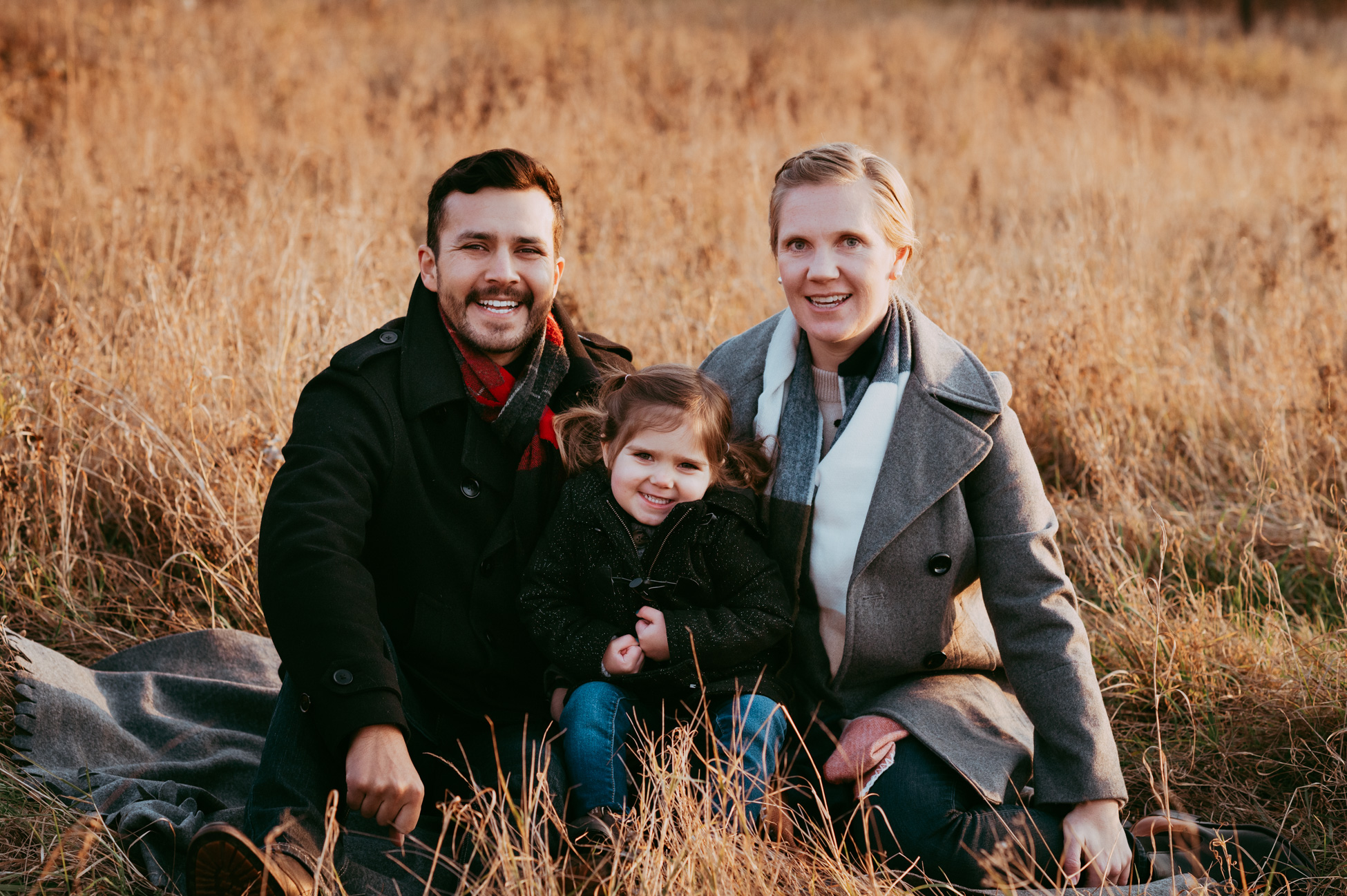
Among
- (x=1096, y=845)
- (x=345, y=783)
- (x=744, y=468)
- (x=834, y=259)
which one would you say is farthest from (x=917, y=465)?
(x=345, y=783)

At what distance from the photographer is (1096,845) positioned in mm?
2303

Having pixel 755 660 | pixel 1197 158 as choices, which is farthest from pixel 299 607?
pixel 1197 158

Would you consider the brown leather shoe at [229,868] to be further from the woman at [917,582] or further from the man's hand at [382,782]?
the woman at [917,582]

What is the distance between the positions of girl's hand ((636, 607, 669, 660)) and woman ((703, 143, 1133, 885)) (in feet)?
1.14

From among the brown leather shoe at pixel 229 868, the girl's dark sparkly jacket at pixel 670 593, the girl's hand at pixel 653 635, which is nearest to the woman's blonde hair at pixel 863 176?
the girl's dark sparkly jacket at pixel 670 593

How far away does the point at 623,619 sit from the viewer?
8.13 ft

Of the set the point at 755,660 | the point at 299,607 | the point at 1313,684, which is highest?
the point at 299,607

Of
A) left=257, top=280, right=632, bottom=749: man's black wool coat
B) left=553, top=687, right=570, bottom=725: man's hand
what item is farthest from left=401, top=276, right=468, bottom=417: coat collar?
left=553, top=687, right=570, bottom=725: man's hand

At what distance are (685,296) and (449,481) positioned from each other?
2.51 metres

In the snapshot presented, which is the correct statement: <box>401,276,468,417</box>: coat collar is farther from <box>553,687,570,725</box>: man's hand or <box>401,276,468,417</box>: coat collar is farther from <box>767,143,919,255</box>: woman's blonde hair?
<box>767,143,919,255</box>: woman's blonde hair

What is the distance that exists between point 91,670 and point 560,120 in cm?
549

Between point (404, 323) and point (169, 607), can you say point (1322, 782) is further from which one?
point (169, 607)

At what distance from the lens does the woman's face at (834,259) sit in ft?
8.07

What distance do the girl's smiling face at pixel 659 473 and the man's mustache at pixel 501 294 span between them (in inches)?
18.2
